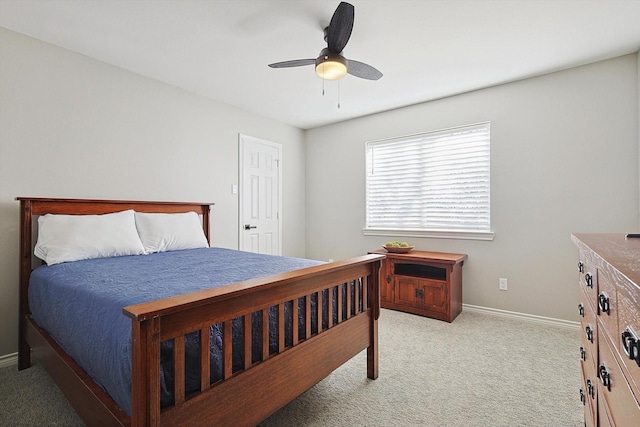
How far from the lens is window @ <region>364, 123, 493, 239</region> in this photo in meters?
3.42

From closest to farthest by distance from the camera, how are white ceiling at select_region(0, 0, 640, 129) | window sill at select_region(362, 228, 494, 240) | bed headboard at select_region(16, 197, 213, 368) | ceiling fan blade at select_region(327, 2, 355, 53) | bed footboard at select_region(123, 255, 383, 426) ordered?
bed footboard at select_region(123, 255, 383, 426) → ceiling fan blade at select_region(327, 2, 355, 53) → white ceiling at select_region(0, 0, 640, 129) → bed headboard at select_region(16, 197, 213, 368) → window sill at select_region(362, 228, 494, 240)

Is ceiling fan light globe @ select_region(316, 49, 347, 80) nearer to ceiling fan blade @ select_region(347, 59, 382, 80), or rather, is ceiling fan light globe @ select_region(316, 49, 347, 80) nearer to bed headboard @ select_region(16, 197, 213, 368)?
ceiling fan blade @ select_region(347, 59, 382, 80)

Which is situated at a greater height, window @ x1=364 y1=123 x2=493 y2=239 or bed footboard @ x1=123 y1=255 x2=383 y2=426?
window @ x1=364 y1=123 x2=493 y2=239

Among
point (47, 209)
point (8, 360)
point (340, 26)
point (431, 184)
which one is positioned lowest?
point (8, 360)

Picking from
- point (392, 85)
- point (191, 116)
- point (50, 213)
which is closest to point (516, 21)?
point (392, 85)

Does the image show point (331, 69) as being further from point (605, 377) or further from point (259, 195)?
point (259, 195)

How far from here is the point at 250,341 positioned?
4.04 ft

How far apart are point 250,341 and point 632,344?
1109mm

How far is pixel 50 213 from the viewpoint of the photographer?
240 cm

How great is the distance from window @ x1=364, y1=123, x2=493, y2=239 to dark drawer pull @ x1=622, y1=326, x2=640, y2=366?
303cm

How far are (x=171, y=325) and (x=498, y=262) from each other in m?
3.31

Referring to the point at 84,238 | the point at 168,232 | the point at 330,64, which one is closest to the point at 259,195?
the point at 168,232

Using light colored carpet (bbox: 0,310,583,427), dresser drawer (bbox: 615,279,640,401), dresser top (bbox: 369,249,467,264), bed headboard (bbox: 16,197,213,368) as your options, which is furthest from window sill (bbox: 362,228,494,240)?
dresser drawer (bbox: 615,279,640,401)

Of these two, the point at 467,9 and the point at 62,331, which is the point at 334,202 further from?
the point at 62,331
